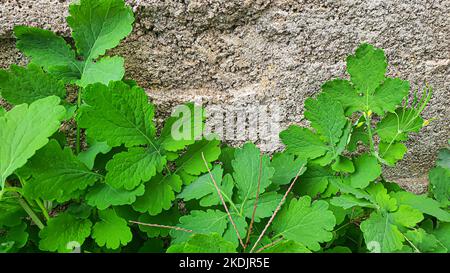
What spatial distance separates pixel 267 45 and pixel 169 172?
33cm

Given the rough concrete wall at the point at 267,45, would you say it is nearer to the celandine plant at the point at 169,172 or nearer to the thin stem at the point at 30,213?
the celandine plant at the point at 169,172

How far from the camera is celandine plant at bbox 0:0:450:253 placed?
0.71 meters

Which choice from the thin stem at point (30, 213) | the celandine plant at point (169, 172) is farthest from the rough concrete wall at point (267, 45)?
the thin stem at point (30, 213)

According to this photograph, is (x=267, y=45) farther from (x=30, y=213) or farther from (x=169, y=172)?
(x=30, y=213)

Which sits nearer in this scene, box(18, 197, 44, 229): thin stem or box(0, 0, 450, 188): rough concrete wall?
box(18, 197, 44, 229): thin stem

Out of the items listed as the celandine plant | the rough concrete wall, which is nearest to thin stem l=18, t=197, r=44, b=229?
the celandine plant

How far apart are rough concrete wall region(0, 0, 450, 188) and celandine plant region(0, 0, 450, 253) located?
10 cm

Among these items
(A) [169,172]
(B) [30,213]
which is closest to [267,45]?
(A) [169,172]

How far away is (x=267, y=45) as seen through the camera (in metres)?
0.92

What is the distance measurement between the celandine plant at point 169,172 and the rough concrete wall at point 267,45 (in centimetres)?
10

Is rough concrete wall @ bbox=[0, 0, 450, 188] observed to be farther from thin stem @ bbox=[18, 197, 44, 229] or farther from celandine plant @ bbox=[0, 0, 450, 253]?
thin stem @ bbox=[18, 197, 44, 229]
